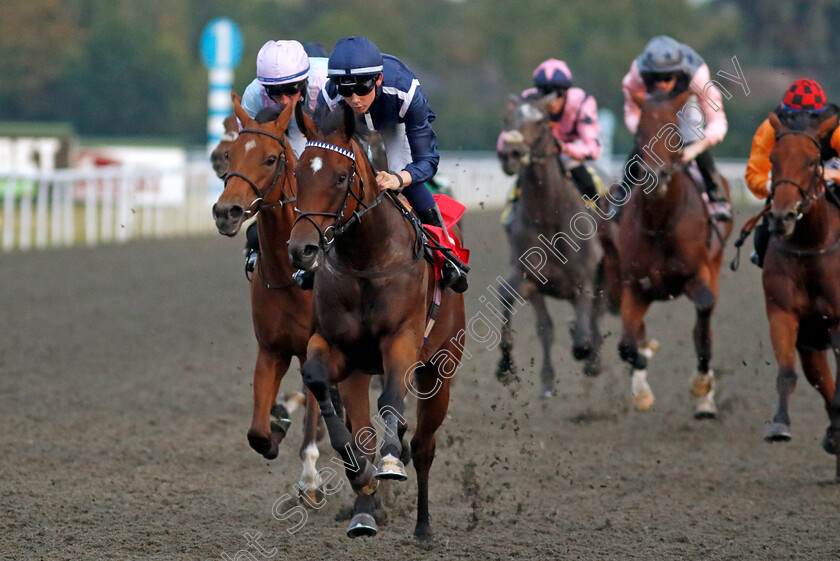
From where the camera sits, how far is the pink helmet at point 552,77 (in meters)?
9.02

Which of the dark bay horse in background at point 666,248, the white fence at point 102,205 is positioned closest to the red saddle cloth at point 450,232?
the dark bay horse in background at point 666,248

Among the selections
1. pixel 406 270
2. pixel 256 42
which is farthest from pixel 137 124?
pixel 406 270

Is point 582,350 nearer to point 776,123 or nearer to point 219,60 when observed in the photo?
point 776,123

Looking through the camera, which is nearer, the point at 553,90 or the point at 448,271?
the point at 448,271

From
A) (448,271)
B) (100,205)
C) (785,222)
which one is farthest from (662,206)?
(100,205)

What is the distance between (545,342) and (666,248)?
138 centimetres

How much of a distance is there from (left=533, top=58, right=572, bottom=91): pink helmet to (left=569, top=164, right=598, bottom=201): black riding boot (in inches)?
25.3

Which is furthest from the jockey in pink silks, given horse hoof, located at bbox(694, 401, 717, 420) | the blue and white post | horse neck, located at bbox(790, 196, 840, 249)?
the blue and white post

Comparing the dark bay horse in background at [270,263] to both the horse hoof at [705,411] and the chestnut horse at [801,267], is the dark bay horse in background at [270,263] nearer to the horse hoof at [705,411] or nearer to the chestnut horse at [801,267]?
the chestnut horse at [801,267]

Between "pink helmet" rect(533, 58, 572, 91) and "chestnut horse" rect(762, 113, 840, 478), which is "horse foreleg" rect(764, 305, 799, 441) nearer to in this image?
"chestnut horse" rect(762, 113, 840, 478)

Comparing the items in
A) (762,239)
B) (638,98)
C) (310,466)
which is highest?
(638,98)

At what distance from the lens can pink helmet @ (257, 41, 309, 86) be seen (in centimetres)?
506

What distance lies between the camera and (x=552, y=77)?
9.01m

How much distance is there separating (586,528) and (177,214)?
15855 mm
